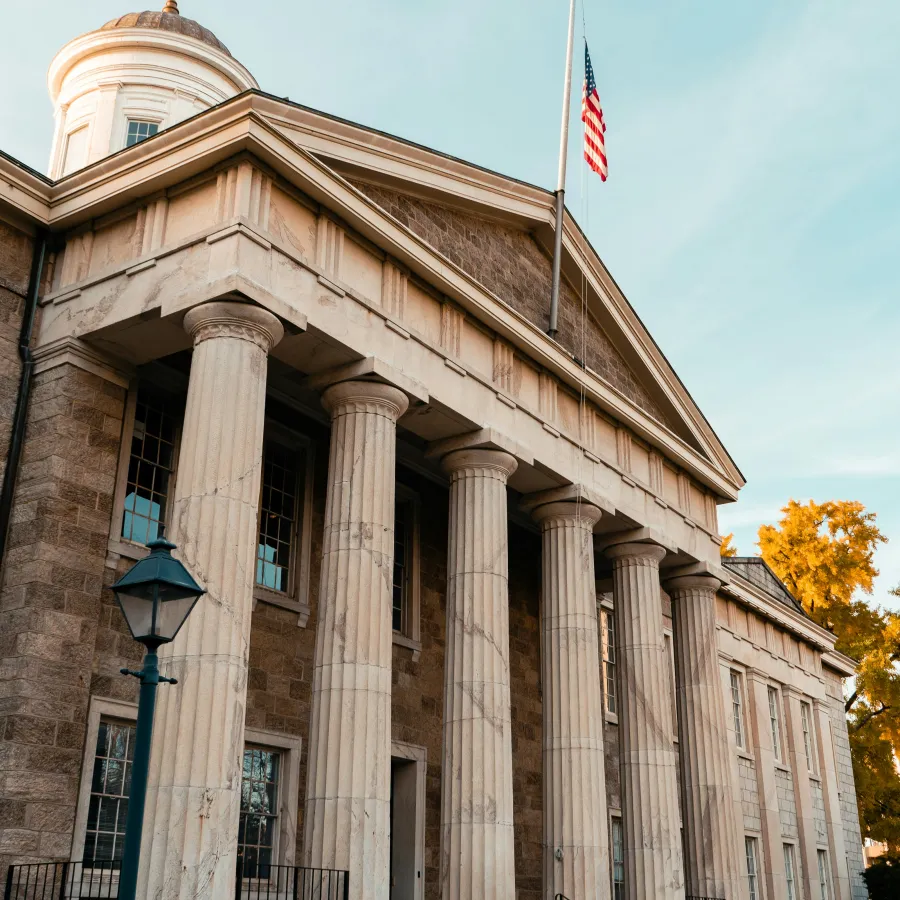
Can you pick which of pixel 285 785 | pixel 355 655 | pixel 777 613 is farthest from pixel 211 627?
pixel 777 613

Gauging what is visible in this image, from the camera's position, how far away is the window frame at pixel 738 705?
29.8m

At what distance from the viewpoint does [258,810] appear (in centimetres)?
A: 1568

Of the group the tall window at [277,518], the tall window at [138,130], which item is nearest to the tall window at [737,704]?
the tall window at [277,518]

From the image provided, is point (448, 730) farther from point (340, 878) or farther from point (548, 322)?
point (548, 322)

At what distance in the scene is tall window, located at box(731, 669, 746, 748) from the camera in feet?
98.0

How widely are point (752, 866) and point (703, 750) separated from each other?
9.18m

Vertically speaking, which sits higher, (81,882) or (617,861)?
(617,861)

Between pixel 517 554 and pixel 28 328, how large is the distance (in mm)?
10916

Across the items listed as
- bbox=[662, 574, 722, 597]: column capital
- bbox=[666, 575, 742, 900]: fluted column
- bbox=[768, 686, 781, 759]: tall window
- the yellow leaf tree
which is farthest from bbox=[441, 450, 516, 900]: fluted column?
the yellow leaf tree

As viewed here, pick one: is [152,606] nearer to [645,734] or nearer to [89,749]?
[89,749]

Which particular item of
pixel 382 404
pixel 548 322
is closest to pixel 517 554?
pixel 548 322

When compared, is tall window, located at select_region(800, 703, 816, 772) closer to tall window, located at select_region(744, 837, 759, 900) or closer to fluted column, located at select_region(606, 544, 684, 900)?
tall window, located at select_region(744, 837, 759, 900)

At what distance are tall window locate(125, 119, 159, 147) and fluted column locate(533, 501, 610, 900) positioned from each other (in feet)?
41.9

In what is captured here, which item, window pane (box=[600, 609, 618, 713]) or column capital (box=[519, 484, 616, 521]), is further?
window pane (box=[600, 609, 618, 713])
